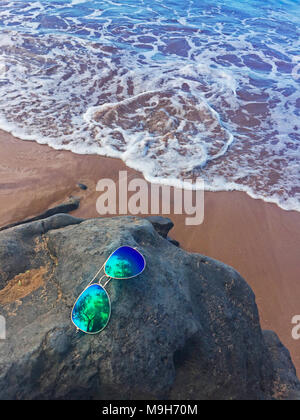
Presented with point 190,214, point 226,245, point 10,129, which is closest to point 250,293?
point 226,245

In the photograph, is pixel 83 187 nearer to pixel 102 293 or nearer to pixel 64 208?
pixel 64 208

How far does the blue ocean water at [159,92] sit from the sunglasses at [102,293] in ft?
10.1

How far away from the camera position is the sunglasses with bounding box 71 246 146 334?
1.98 m

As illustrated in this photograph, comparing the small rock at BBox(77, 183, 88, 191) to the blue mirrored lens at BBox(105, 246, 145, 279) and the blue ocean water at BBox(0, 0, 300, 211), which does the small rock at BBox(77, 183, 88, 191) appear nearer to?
the blue ocean water at BBox(0, 0, 300, 211)

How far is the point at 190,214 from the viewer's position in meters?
4.53

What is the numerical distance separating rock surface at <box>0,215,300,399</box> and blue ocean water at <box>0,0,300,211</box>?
2848mm

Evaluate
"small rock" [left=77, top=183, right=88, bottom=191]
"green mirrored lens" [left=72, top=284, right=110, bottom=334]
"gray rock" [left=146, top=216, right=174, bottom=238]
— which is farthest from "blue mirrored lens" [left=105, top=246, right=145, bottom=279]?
"small rock" [left=77, top=183, right=88, bottom=191]

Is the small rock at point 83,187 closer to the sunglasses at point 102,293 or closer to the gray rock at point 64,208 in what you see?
the gray rock at point 64,208

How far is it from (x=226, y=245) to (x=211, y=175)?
170 centimetres

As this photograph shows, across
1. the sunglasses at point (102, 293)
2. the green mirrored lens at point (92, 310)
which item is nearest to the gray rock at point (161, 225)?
the sunglasses at point (102, 293)

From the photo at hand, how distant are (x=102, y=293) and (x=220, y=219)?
2918 mm

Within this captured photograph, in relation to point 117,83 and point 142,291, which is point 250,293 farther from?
point 117,83

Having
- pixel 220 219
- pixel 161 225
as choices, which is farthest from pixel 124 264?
pixel 220 219

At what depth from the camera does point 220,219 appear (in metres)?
4.53
